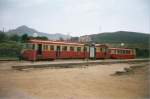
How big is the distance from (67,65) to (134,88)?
10351 millimetres

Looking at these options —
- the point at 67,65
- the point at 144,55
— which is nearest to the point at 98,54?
the point at 67,65

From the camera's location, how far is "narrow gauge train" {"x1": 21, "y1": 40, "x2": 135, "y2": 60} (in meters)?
24.4

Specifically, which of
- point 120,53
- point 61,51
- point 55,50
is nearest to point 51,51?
point 55,50

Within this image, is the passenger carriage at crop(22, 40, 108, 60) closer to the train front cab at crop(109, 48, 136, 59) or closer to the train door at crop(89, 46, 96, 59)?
the train door at crop(89, 46, 96, 59)

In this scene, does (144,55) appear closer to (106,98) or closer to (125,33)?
(125,33)

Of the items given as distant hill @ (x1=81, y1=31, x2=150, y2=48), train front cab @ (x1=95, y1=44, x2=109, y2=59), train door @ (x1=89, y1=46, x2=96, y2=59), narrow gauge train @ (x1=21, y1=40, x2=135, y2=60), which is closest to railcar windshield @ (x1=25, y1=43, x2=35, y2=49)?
narrow gauge train @ (x1=21, y1=40, x2=135, y2=60)

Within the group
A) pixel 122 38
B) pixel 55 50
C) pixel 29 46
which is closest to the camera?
pixel 29 46

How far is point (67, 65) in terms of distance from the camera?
19.4 metres

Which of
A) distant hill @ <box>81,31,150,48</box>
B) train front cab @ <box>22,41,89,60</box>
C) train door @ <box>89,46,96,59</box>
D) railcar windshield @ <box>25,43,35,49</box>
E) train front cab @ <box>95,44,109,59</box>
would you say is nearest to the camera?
railcar windshield @ <box>25,43,35,49</box>

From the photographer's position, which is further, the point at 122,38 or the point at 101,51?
the point at 122,38

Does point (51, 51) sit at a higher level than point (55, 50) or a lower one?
lower

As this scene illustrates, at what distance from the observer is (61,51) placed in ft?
88.6

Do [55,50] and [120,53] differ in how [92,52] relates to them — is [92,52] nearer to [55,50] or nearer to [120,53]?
[55,50]

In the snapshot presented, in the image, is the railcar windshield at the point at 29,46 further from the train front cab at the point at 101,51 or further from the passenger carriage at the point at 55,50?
the train front cab at the point at 101,51
